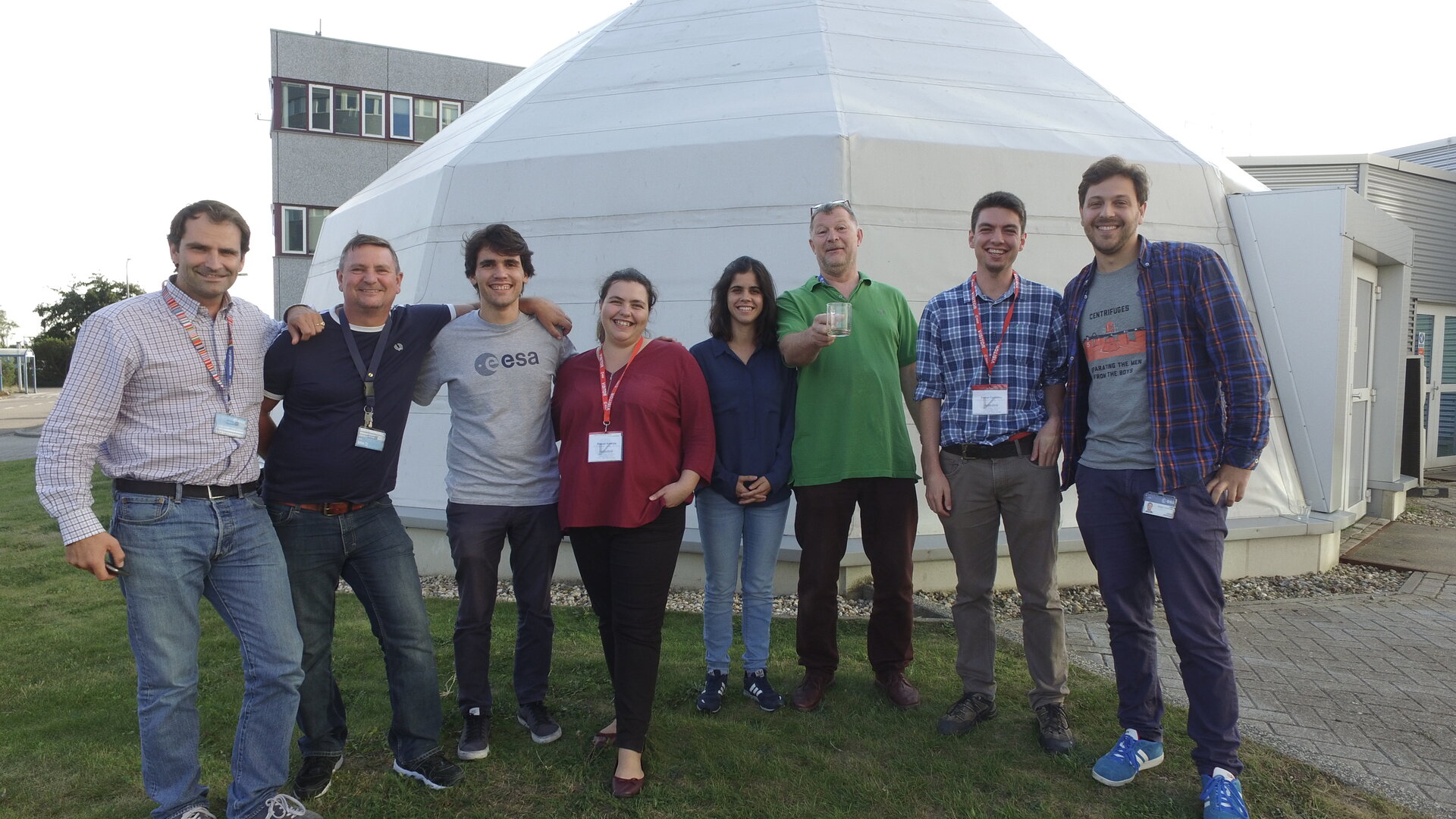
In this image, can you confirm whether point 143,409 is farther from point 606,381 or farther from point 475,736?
point 475,736

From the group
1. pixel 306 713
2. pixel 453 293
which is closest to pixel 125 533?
pixel 306 713

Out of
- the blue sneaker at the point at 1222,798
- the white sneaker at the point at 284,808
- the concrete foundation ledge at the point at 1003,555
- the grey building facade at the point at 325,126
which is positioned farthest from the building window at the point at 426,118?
the blue sneaker at the point at 1222,798

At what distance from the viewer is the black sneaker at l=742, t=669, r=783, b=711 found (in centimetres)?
393

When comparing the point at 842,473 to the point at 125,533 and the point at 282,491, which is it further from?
the point at 125,533

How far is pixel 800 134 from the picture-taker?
6004 mm

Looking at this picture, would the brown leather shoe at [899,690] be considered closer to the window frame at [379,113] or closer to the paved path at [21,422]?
the paved path at [21,422]

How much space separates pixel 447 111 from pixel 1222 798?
25976 millimetres

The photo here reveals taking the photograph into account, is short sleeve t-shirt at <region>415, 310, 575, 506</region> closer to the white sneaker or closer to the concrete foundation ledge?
the white sneaker

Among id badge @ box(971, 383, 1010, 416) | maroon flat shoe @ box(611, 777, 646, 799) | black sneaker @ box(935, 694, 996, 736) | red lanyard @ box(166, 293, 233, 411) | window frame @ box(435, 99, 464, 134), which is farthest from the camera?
window frame @ box(435, 99, 464, 134)

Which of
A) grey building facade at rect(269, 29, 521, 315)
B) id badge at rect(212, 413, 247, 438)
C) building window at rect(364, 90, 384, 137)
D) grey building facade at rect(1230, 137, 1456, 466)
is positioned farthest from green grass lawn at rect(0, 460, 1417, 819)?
building window at rect(364, 90, 384, 137)

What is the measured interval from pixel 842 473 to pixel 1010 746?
1.31 m

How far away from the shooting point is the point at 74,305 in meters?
52.3

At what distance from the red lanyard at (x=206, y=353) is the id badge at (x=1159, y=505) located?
320 cm

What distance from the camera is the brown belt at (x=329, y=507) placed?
10.1 feet
